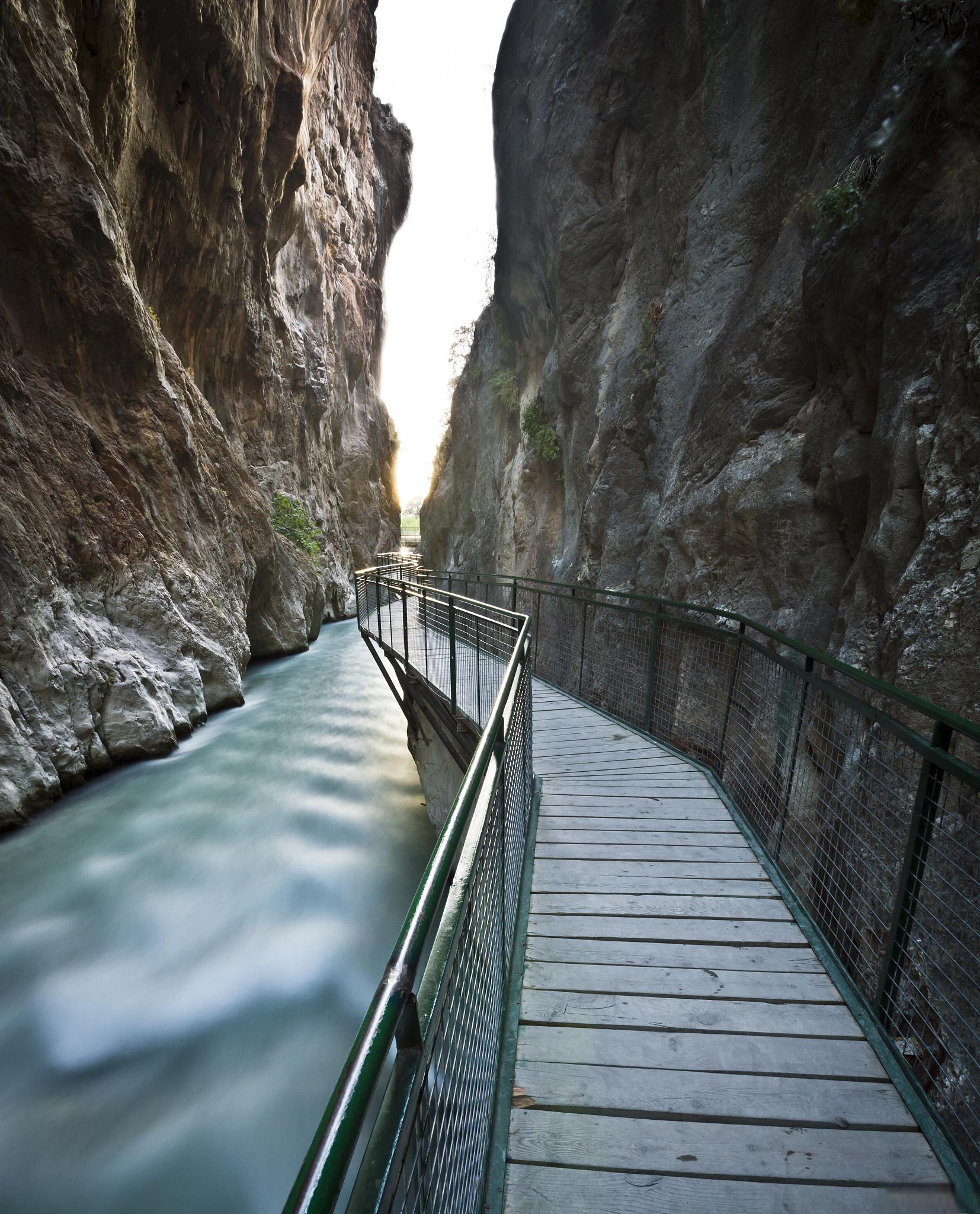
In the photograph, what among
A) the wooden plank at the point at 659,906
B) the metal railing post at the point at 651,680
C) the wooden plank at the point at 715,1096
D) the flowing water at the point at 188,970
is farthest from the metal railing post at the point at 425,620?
the wooden plank at the point at 715,1096

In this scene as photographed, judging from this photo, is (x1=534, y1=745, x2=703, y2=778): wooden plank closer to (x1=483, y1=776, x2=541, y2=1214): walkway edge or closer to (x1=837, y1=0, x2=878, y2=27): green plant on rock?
(x1=483, y1=776, x2=541, y2=1214): walkway edge

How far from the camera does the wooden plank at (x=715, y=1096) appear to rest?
1929mm

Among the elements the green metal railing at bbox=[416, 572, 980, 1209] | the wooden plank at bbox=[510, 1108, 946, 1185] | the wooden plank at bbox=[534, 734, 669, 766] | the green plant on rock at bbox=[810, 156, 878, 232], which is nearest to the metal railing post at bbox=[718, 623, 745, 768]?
the green metal railing at bbox=[416, 572, 980, 1209]

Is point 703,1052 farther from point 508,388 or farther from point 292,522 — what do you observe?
point 292,522

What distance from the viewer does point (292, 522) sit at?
69.5 ft

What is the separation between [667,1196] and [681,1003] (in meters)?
0.73

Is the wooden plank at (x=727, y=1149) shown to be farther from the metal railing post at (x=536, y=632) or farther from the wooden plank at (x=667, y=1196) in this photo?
the metal railing post at (x=536, y=632)

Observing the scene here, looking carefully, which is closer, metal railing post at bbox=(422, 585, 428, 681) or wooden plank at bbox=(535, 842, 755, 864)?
wooden plank at bbox=(535, 842, 755, 864)

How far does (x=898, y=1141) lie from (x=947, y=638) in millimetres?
2559

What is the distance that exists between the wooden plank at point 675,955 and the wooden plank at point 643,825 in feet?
3.29

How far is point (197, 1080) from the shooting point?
14.3 feet

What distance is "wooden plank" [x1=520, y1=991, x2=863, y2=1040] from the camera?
7.41 ft

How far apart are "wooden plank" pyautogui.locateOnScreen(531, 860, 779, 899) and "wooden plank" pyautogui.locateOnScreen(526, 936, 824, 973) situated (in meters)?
0.38

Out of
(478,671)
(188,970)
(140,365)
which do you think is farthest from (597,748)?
(140,365)
